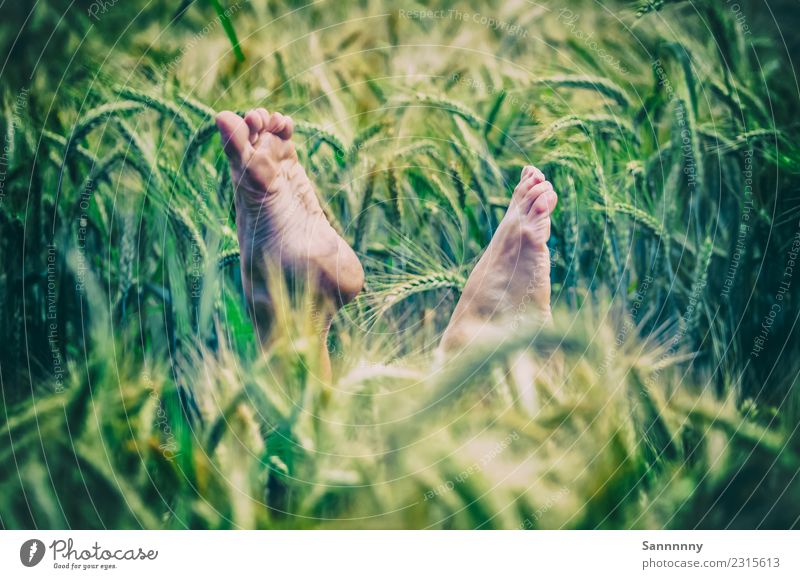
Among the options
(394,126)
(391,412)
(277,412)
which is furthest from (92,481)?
(394,126)

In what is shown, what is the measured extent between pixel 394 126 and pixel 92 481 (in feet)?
2.71

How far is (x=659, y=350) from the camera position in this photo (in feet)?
5.84

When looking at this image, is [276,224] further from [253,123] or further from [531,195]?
[531,195]

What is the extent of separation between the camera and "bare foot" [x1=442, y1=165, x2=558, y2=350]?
173cm

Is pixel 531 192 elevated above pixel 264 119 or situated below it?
below

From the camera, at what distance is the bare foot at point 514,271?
68.2 inches

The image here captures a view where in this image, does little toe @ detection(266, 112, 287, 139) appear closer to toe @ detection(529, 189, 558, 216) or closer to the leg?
the leg

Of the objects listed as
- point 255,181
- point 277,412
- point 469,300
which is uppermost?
point 255,181
